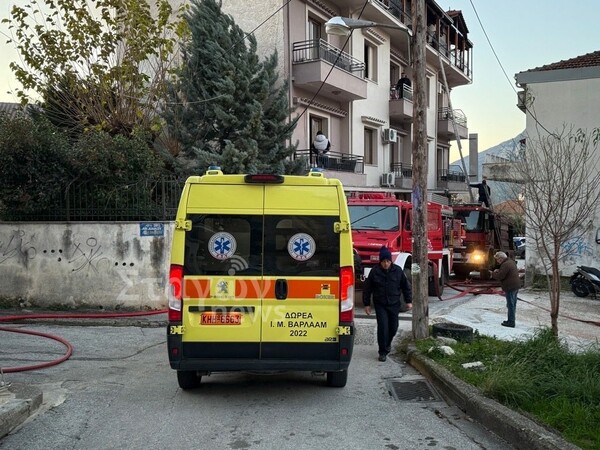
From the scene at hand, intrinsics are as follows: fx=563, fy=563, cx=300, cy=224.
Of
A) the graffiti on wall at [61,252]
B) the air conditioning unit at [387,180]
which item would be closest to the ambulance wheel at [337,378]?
the graffiti on wall at [61,252]

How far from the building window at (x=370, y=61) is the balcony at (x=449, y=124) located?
793 cm

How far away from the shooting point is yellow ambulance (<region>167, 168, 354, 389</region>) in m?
5.87

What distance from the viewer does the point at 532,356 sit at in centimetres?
679

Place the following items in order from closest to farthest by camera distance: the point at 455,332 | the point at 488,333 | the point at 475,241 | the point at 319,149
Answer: the point at 455,332 → the point at 488,333 → the point at 319,149 → the point at 475,241

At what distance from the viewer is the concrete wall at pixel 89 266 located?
38.3 ft

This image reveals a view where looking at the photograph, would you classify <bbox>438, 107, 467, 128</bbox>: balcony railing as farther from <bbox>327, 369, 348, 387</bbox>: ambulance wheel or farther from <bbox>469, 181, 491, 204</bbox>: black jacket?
<bbox>327, 369, 348, 387</bbox>: ambulance wheel

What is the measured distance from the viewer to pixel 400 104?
24.6 m

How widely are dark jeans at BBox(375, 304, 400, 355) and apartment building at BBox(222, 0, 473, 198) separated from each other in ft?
24.5

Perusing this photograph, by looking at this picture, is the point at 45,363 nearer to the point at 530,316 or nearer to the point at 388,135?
the point at 530,316

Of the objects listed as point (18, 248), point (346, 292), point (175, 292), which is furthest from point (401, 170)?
point (175, 292)

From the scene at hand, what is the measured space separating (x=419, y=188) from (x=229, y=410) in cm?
480

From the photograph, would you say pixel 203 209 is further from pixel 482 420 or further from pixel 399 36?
pixel 399 36

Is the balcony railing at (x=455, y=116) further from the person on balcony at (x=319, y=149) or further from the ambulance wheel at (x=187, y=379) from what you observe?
the ambulance wheel at (x=187, y=379)

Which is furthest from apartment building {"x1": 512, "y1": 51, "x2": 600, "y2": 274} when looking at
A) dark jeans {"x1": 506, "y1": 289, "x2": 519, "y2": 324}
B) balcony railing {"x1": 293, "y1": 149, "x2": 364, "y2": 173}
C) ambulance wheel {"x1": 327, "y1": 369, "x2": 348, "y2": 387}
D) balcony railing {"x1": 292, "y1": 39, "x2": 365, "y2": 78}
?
ambulance wheel {"x1": 327, "y1": 369, "x2": 348, "y2": 387}
